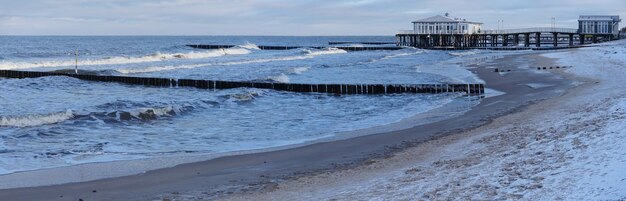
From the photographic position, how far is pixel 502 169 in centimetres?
865

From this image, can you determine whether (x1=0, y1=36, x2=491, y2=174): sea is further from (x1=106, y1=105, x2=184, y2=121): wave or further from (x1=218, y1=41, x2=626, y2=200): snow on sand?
(x1=218, y1=41, x2=626, y2=200): snow on sand

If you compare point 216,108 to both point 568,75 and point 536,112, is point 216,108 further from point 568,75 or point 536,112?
point 568,75

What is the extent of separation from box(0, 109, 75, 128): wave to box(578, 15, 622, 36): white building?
8596 cm

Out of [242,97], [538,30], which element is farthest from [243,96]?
[538,30]

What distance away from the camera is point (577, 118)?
13.5 meters

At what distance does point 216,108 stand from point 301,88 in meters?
6.57

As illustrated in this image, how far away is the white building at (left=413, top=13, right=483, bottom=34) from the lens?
9056cm

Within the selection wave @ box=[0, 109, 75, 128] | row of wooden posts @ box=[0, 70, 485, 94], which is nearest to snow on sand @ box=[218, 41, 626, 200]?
wave @ box=[0, 109, 75, 128]

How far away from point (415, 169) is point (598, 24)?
9054 centimetres

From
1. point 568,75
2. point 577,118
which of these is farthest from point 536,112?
point 568,75

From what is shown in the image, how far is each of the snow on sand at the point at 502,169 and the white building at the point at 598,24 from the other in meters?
84.1

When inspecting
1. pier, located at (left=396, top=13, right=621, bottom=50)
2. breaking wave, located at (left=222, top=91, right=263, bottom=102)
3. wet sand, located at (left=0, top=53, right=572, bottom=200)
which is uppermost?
pier, located at (left=396, top=13, right=621, bottom=50)

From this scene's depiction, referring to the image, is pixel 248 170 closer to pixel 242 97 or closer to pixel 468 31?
pixel 242 97

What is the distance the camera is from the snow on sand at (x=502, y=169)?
714cm
